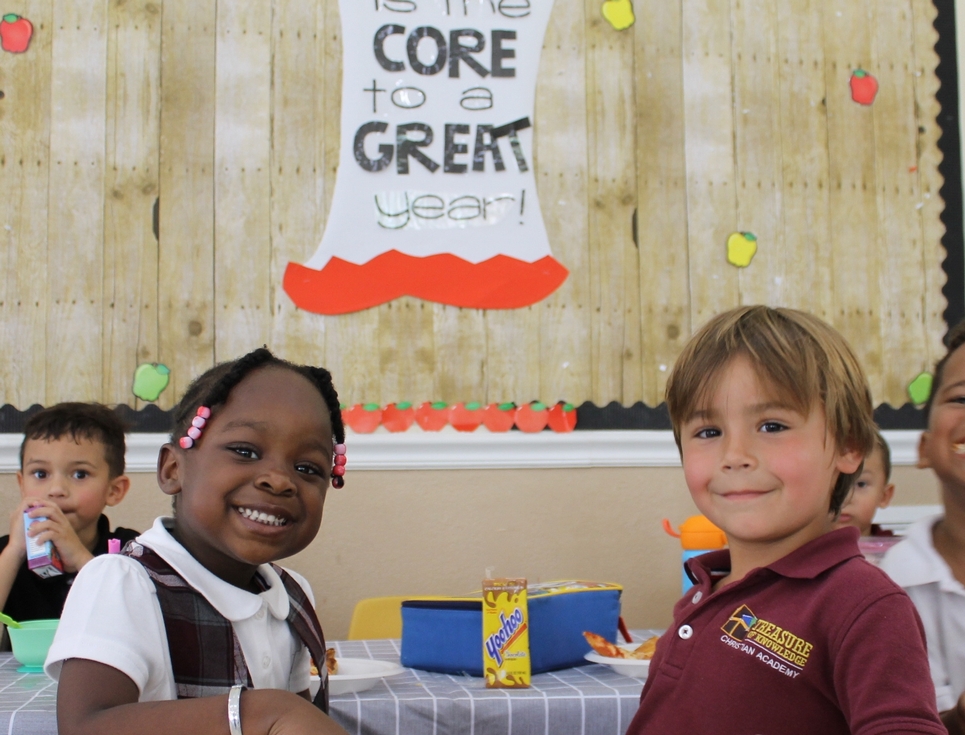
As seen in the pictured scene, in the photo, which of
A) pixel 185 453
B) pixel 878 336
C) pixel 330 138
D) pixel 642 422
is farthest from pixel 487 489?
pixel 185 453

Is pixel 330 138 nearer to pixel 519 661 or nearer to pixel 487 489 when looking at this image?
pixel 487 489

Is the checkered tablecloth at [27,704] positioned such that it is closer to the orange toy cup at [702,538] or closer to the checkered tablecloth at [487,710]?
the checkered tablecloth at [487,710]

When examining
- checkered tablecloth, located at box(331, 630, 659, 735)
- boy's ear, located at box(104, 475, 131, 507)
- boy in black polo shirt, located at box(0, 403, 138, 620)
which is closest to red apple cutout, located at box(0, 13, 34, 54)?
boy in black polo shirt, located at box(0, 403, 138, 620)

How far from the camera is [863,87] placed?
287cm

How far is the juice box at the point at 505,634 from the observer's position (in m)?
1.26

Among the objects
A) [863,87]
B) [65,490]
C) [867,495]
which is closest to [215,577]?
[65,490]

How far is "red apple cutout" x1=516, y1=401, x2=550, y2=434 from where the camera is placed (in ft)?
8.50

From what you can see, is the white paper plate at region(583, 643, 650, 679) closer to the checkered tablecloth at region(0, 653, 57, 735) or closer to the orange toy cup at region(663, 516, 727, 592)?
the orange toy cup at region(663, 516, 727, 592)

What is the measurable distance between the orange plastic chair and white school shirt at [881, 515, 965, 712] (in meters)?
1.22

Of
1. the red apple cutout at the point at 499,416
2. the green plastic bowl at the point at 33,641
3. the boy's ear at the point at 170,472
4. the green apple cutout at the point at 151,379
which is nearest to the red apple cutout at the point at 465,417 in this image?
→ the red apple cutout at the point at 499,416

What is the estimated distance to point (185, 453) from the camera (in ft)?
3.51

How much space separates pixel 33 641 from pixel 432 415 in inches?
54.2

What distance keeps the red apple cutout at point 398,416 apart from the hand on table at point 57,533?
0.97 m

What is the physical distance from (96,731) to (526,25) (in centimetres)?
231
